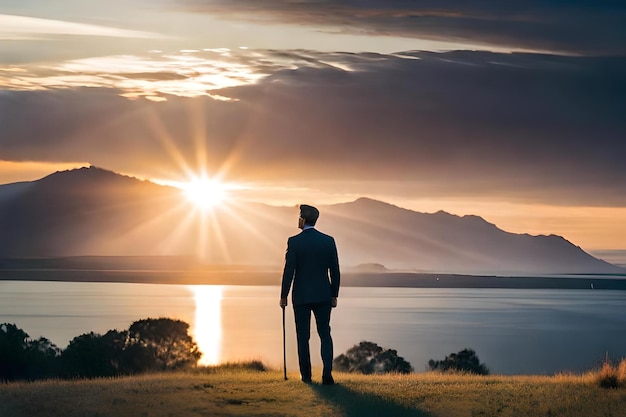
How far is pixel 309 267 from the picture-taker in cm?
1708

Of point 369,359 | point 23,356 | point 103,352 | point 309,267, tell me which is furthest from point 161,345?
point 309,267

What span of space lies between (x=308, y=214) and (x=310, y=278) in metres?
1.12

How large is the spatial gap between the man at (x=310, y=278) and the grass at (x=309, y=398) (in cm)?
100

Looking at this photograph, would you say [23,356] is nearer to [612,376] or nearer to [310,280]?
[310,280]

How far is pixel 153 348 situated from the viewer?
52.8m

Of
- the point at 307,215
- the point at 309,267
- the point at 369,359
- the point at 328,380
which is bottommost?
the point at 328,380

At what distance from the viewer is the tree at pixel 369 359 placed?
56.1 metres

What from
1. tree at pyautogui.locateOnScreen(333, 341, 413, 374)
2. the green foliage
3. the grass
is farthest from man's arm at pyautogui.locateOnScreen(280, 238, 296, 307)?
tree at pyautogui.locateOnScreen(333, 341, 413, 374)

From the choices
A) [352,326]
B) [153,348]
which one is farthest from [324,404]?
[352,326]

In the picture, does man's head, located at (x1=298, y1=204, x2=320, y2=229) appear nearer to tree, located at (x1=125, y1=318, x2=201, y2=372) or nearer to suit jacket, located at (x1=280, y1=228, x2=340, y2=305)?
suit jacket, located at (x1=280, y1=228, x2=340, y2=305)

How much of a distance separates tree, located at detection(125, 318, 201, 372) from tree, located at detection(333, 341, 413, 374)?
857 cm

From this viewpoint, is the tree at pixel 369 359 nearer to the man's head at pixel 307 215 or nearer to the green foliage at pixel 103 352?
the green foliage at pixel 103 352

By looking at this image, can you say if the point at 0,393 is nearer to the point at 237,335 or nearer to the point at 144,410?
the point at 144,410

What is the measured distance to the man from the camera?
55.7 feet
